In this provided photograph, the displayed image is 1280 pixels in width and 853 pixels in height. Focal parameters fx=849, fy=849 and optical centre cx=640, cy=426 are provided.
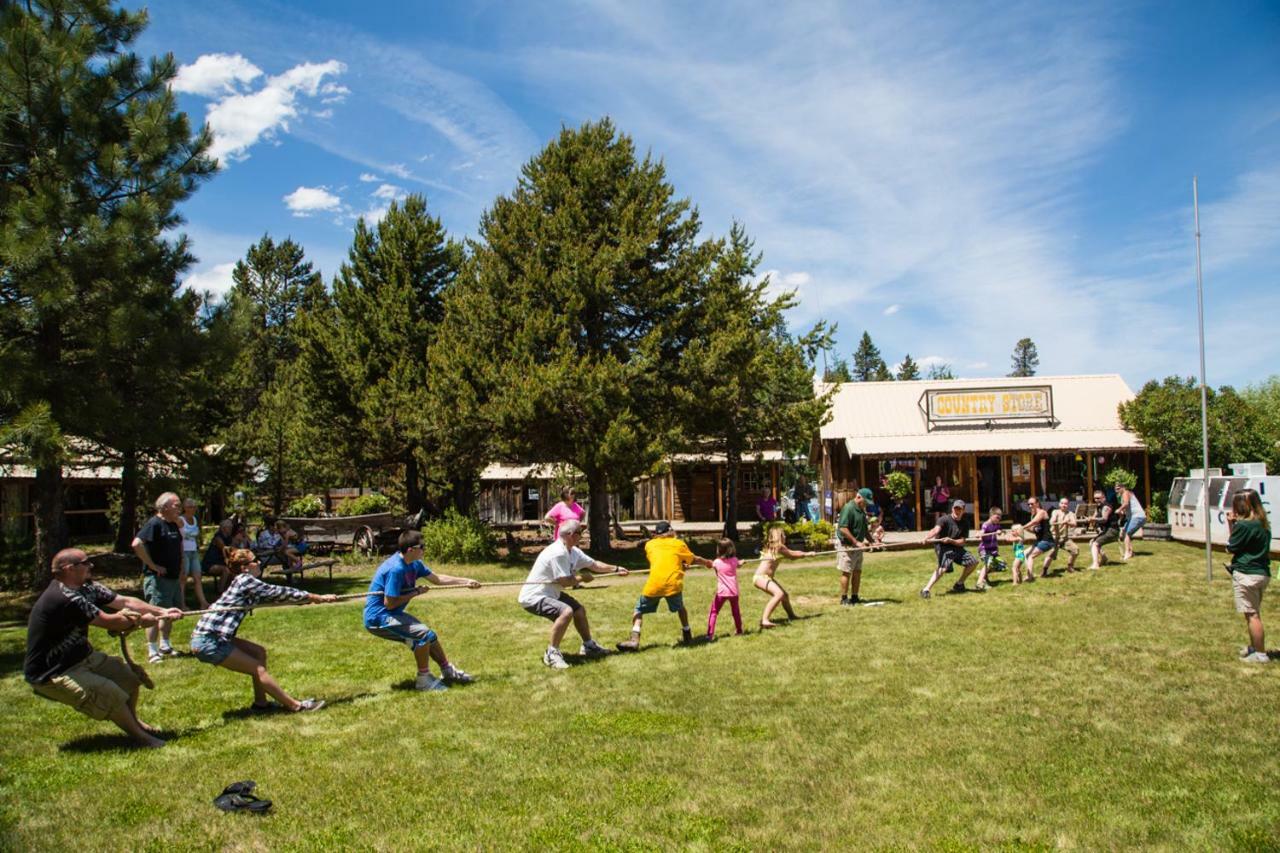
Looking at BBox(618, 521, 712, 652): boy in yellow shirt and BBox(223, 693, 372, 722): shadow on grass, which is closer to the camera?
BBox(223, 693, 372, 722): shadow on grass

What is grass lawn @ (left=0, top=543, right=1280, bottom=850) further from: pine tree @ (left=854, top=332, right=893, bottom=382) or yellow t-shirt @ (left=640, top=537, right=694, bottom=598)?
pine tree @ (left=854, top=332, right=893, bottom=382)

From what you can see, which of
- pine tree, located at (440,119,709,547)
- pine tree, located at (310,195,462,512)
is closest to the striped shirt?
pine tree, located at (440,119,709,547)

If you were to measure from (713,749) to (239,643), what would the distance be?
4315mm

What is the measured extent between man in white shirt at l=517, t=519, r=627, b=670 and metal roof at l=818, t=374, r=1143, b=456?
1700 cm

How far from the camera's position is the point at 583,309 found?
2102 cm

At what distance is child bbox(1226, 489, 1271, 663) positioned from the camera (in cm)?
852

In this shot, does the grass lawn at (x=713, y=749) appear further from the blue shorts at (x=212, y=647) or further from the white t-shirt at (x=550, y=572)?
the white t-shirt at (x=550, y=572)

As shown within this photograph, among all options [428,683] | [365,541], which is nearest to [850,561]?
[428,683]

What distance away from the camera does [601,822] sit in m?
5.02

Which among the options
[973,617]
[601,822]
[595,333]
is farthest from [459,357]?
[601,822]

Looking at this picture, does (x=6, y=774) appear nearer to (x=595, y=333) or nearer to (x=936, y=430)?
(x=595, y=333)

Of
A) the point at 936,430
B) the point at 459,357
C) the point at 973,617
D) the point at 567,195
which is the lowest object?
the point at 973,617

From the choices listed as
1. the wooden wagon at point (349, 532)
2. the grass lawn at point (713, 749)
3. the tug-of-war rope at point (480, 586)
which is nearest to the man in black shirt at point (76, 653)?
the grass lawn at point (713, 749)

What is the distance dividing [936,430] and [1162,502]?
680 cm
